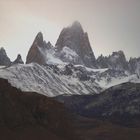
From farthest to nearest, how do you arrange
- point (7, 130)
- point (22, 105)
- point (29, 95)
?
point (29, 95) → point (22, 105) → point (7, 130)

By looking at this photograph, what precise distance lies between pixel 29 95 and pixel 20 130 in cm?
2676

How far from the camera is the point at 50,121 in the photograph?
15462cm

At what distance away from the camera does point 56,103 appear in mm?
167125

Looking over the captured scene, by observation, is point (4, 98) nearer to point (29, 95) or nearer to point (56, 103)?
point (29, 95)

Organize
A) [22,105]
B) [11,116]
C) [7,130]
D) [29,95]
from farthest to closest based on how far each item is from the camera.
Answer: [29,95] < [22,105] < [11,116] < [7,130]

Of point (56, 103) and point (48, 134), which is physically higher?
point (56, 103)

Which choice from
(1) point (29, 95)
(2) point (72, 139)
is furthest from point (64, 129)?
(1) point (29, 95)

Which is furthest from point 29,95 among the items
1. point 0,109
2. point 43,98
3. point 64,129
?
point 0,109

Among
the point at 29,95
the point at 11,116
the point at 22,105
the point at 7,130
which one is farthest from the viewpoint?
the point at 29,95

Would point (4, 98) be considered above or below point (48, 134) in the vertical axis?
above

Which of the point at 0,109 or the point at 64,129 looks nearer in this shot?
the point at 0,109

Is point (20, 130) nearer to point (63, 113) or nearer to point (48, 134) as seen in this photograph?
point (48, 134)

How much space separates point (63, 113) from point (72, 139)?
11805 mm

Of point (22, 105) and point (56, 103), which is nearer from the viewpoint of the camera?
point (22, 105)
